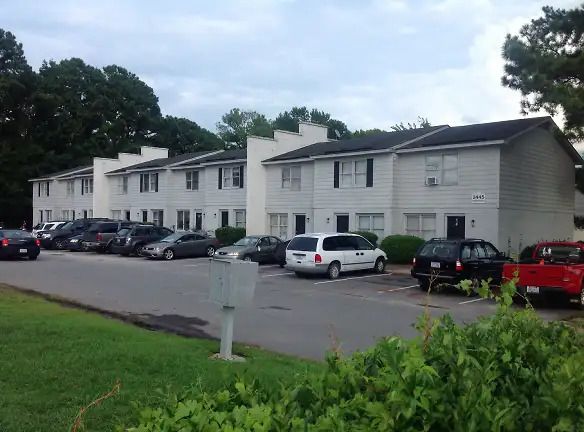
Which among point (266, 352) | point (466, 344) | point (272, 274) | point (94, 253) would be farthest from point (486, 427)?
point (94, 253)

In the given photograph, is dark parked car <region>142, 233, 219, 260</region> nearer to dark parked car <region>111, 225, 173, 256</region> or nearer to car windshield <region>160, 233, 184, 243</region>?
car windshield <region>160, 233, 184, 243</region>

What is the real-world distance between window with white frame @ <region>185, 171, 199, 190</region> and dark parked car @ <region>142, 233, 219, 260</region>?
1160 centimetres

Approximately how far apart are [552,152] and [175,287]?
21817 mm

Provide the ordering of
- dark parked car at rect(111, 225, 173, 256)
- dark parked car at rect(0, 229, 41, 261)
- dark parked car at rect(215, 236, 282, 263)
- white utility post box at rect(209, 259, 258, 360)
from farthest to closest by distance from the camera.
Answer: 1. dark parked car at rect(111, 225, 173, 256)
2. dark parked car at rect(0, 229, 41, 261)
3. dark parked car at rect(215, 236, 282, 263)
4. white utility post box at rect(209, 259, 258, 360)

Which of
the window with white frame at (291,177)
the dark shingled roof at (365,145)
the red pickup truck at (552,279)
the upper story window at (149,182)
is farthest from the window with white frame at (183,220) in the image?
the red pickup truck at (552,279)

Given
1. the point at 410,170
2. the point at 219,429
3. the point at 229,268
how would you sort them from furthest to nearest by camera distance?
the point at 410,170, the point at 229,268, the point at 219,429

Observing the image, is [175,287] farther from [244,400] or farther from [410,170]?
[244,400]

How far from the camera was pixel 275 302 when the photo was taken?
16.0m

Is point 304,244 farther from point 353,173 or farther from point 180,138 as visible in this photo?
point 180,138

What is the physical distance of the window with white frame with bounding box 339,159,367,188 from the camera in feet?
103

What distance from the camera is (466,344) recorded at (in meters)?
2.73

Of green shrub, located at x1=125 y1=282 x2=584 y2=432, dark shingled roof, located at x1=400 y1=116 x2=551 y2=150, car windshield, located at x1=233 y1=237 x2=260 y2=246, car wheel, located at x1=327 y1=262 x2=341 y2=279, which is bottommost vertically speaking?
car wheel, located at x1=327 y1=262 x2=341 y2=279

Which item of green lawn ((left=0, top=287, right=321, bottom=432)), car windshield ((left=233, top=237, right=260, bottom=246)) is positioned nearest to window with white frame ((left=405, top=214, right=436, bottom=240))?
car windshield ((left=233, top=237, right=260, bottom=246))

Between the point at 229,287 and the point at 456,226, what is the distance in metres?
21.4
